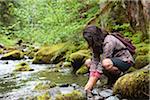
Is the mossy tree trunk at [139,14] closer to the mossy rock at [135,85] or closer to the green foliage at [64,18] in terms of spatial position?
the green foliage at [64,18]

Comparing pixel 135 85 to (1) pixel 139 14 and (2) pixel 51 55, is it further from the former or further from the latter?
(2) pixel 51 55

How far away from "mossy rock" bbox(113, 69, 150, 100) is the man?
327 millimetres

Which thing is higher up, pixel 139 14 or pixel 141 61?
pixel 139 14

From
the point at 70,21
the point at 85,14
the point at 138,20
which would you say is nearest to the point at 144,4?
Answer: the point at 138,20

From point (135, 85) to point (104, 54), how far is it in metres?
0.70

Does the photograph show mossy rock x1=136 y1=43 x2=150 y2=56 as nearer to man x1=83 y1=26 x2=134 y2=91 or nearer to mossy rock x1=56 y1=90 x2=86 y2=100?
man x1=83 y1=26 x2=134 y2=91

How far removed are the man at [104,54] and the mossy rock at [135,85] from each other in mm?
327

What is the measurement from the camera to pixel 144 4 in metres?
8.45

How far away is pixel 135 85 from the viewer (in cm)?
518

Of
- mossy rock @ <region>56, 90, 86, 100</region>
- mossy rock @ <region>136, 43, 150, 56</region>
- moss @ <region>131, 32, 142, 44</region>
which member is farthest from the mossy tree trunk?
mossy rock @ <region>56, 90, 86, 100</region>

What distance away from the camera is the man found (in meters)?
5.21

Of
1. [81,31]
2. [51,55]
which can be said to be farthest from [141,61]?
[51,55]

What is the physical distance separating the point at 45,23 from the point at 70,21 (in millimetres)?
2361

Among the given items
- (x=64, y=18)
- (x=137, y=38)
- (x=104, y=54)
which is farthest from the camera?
(x=64, y=18)
